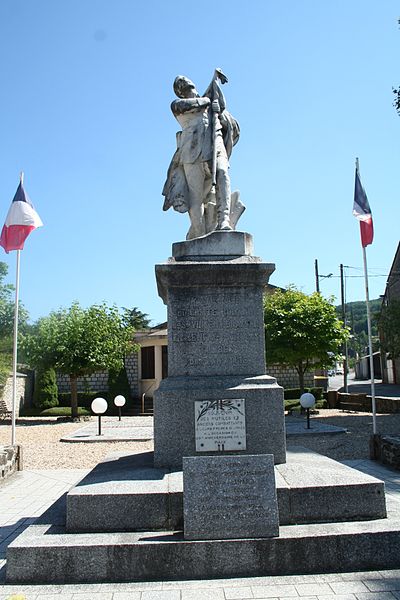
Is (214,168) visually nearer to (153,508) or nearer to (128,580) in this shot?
(153,508)

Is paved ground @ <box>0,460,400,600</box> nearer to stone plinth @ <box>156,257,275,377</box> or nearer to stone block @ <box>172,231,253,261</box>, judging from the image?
stone plinth @ <box>156,257,275,377</box>

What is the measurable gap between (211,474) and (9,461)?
268 inches

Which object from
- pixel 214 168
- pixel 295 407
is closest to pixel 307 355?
pixel 295 407

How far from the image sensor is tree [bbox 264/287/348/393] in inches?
895

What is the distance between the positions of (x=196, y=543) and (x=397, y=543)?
1.54m

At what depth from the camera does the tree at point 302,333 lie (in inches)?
895

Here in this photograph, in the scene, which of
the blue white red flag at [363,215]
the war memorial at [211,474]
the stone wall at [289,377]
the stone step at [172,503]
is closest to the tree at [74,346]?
the stone wall at [289,377]

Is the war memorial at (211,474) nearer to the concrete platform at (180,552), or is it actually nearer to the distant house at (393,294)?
the concrete platform at (180,552)

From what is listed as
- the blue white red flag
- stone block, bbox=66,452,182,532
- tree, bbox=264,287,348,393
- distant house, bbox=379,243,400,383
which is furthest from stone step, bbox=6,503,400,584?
distant house, bbox=379,243,400,383

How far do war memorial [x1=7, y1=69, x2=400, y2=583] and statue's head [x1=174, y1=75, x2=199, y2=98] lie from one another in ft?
0.05

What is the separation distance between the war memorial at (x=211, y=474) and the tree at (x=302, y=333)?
16.7 m

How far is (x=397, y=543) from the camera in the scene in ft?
13.3

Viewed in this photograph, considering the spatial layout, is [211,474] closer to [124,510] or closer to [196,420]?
[124,510]

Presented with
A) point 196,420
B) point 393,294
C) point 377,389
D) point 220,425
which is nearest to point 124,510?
point 196,420
